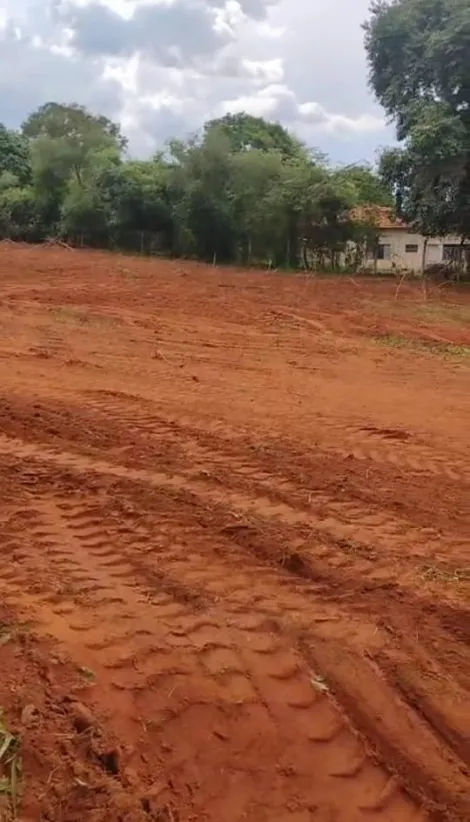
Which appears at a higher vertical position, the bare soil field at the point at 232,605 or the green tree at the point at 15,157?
the green tree at the point at 15,157

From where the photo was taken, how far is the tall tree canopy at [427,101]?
64.2 feet

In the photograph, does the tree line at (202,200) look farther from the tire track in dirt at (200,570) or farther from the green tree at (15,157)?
the tire track in dirt at (200,570)

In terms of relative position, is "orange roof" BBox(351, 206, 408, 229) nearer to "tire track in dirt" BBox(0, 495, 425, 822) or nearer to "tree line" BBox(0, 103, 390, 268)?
"tree line" BBox(0, 103, 390, 268)

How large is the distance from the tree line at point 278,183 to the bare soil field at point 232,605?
1463 cm

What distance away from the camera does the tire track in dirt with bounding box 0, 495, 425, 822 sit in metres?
2.79

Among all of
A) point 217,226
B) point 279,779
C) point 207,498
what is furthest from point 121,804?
point 217,226

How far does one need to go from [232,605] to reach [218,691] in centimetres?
56

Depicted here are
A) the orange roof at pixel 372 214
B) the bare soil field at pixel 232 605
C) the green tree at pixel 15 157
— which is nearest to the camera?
the bare soil field at pixel 232 605

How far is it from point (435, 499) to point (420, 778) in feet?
7.80

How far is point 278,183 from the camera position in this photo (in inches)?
982

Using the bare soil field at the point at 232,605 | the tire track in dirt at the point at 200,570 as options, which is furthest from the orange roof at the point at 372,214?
the tire track in dirt at the point at 200,570

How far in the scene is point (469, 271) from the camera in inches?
936

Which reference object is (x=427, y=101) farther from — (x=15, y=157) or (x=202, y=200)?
(x=15, y=157)

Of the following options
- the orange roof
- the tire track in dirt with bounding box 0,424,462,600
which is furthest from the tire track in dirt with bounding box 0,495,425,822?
the orange roof
